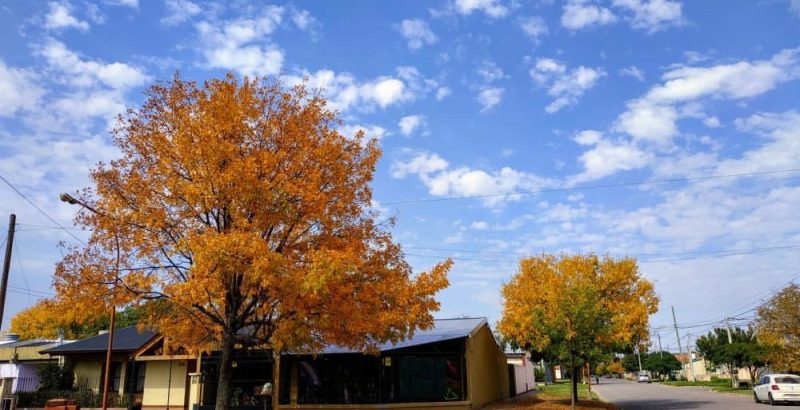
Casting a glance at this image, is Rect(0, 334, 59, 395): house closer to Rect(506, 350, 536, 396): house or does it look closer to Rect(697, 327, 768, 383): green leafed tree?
Rect(506, 350, 536, 396): house

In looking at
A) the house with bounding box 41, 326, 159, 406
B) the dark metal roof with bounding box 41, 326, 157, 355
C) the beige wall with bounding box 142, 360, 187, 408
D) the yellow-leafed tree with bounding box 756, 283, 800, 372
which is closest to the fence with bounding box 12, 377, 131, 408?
the house with bounding box 41, 326, 159, 406

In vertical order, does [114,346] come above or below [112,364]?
above

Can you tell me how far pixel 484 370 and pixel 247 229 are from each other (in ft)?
62.7

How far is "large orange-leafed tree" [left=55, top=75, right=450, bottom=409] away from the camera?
46.8ft

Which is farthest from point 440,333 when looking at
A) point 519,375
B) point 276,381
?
point 519,375

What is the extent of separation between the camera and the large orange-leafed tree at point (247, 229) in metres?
14.3

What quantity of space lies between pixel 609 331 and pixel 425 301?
43.6 ft

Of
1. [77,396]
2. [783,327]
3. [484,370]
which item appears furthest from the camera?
[783,327]

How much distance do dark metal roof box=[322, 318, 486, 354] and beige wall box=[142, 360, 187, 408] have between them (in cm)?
943

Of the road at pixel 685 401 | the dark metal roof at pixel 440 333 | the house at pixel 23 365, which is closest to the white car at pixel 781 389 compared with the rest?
the road at pixel 685 401

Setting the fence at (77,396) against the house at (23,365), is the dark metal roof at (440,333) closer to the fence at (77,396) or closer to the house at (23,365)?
the fence at (77,396)

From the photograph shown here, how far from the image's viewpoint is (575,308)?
946 inches

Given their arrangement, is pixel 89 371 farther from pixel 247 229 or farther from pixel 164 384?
pixel 247 229

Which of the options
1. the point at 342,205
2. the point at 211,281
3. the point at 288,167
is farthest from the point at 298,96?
the point at 211,281
